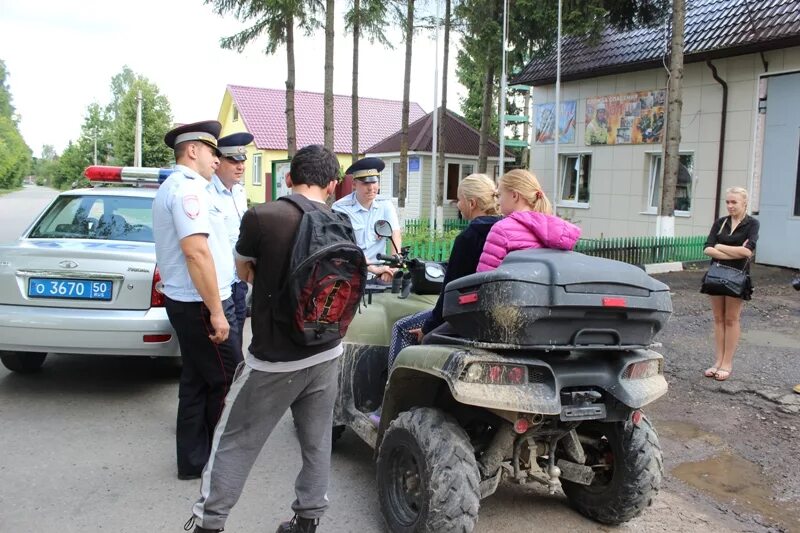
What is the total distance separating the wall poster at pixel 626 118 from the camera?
17.1 m

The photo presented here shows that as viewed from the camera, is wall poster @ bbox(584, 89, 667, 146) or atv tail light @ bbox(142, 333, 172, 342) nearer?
atv tail light @ bbox(142, 333, 172, 342)

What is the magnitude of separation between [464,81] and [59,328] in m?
35.6

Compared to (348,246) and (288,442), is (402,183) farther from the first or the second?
(348,246)

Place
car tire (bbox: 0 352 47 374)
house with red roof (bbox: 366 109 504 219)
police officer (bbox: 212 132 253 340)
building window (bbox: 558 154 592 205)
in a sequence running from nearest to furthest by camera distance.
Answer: police officer (bbox: 212 132 253 340), car tire (bbox: 0 352 47 374), building window (bbox: 558 154 592 205), house with red roof (bbox: 366 109 504 219)

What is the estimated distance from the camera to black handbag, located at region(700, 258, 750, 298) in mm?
6090

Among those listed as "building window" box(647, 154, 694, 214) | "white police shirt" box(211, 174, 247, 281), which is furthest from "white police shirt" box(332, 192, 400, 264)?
"building window" box(647, 154, 694, 214)

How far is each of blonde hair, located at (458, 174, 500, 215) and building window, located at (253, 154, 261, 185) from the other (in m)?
39.1

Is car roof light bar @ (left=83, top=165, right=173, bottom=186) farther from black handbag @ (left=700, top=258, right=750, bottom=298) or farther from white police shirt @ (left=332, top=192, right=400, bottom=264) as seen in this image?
black handbag @ (left=700, top=258, right=750, bottom=298)

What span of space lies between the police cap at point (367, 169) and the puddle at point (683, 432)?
291 cm

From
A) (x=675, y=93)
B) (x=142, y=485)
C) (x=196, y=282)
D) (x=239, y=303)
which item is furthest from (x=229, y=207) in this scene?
(x=675, y=93)

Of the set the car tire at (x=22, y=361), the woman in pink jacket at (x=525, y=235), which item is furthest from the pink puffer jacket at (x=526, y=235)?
the car tire at (x=22, y=361)

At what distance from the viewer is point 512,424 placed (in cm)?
301

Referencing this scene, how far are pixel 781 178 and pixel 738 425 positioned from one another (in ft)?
35.5

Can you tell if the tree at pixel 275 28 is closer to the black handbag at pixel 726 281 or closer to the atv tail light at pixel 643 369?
the black handbag at pixel 726 281
